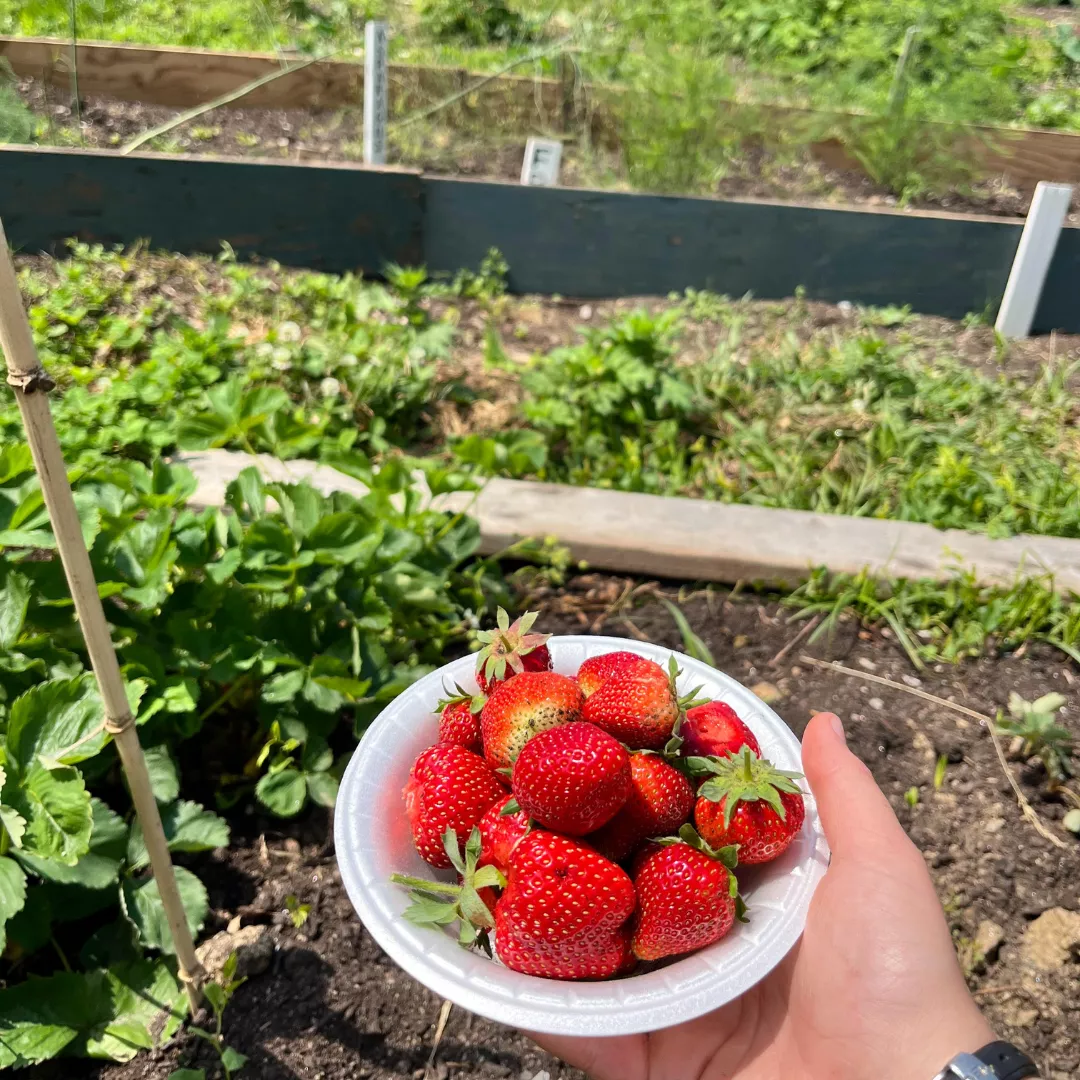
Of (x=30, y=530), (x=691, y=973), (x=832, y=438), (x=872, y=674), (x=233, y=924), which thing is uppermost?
(x=30, y=530)

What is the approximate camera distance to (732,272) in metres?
3.51

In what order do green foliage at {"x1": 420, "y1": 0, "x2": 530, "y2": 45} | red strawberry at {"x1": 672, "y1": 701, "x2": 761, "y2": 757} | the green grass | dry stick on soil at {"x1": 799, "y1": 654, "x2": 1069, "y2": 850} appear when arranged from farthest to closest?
green foliage at {"x1": 420, "y1": 0, "x2": 530, "y2": 45}
the green grass
dry stick on soil at {"x1": 799, "y1": 654, "x2": 1069, "y2": 850}
red strawberry at {"x1": 672, "y1": 701, "x2": 761, "y2": 757}

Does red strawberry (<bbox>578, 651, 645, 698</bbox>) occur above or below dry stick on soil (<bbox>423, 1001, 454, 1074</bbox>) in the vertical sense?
above

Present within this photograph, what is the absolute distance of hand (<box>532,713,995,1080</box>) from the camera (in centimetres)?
103

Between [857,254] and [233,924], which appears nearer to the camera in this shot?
[233,924]

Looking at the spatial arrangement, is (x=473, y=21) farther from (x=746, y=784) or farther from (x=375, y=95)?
(x=746, y=784)

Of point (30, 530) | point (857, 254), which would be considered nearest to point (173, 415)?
point (30, 530)

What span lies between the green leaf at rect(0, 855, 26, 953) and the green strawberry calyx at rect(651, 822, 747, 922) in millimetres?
767

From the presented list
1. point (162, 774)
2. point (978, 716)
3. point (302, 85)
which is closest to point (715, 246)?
point (978, 716)

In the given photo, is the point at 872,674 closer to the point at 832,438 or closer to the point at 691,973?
the point at 832,438

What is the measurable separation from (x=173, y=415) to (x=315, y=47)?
3828 millimetres

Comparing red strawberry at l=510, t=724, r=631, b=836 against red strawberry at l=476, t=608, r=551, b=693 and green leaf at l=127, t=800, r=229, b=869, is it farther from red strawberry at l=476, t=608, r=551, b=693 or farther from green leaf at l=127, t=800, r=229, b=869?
green leaf at l=127, t=800, r=229, b=869

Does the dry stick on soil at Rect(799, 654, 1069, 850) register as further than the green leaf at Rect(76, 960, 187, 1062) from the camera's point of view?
Yes

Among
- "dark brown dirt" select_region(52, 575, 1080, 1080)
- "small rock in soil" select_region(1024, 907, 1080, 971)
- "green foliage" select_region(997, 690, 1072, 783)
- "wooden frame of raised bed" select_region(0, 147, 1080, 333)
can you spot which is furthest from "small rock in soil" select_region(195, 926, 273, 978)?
"wooden frame of raised bed" select_region(0, 147, 1080, 333)
